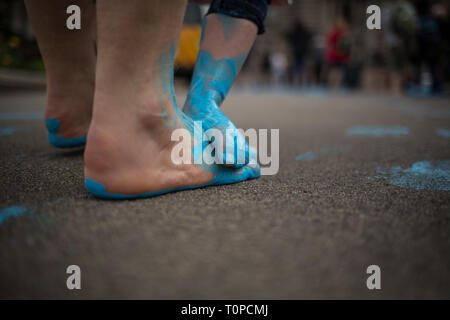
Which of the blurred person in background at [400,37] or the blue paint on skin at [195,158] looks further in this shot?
the blurred person in background at [400,37]

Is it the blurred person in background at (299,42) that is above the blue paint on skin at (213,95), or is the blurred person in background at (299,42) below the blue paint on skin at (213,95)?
above

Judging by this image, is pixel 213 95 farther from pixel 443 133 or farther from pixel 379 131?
pixel 443 133

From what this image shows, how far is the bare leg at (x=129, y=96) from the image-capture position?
0.63 m

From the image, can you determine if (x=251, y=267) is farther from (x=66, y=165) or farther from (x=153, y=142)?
(x=66, y=165)

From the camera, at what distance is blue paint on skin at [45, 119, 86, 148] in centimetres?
103

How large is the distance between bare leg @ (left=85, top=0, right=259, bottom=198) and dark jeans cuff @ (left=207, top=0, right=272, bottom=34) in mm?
262

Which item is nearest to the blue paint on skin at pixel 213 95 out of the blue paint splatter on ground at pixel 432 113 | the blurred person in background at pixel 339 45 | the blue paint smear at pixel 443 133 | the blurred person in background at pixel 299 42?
the blue paint smear at pixel 443 133

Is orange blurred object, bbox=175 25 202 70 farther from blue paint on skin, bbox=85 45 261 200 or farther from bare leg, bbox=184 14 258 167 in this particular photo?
blue paint on skin, bbox=85 45 261 200

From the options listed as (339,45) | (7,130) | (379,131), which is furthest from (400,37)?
(7,130)

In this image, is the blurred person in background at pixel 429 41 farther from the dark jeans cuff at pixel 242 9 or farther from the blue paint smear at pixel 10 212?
the blue paint smear at pixel 10 212

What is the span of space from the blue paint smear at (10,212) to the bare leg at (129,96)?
4.4 inches

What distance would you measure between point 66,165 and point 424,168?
95 cm

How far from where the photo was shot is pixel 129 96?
0.65 m

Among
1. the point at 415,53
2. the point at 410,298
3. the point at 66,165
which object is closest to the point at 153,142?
the point at 66,165
